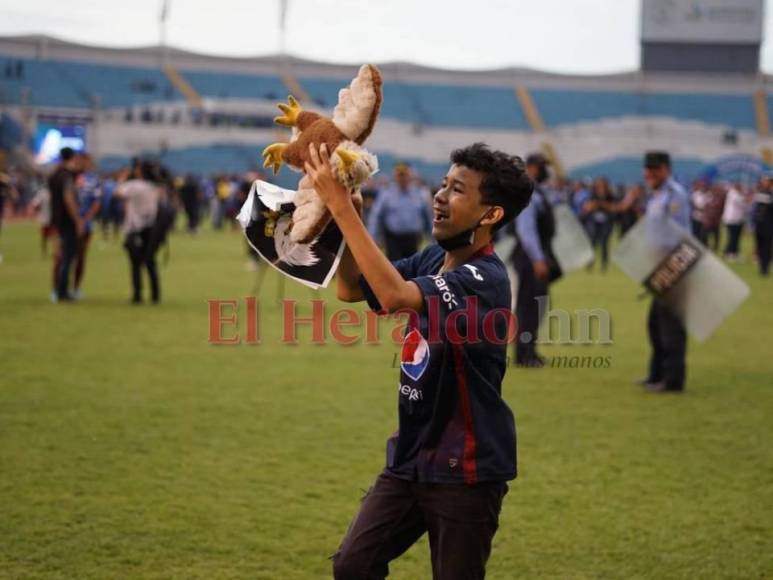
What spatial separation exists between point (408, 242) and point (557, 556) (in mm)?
9307

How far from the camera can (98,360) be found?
9695 millimetres

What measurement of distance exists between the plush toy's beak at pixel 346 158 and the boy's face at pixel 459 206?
Result: 45 centimetres

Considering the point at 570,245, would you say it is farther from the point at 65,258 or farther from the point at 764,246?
the point at 764,246

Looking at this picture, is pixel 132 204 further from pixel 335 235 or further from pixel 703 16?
pixel 703 16

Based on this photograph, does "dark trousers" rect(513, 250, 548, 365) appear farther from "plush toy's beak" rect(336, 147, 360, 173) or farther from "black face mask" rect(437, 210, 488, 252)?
"plush toy's beak" rect(336, 147, 360, 173)

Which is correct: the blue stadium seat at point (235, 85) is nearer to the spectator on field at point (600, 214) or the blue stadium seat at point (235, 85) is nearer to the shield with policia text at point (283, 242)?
the spectator on field at point (600, 214)

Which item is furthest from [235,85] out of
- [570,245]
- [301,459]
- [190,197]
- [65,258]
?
[301,459]

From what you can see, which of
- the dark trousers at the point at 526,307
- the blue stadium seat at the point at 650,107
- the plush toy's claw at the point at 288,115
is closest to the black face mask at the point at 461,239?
the plush toy's claw at the point at 288,115

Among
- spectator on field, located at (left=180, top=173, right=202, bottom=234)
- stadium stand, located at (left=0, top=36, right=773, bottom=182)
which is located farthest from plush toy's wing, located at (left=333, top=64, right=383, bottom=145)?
stadium stand, located at (left=0, top=36, right=773, bottom=182)

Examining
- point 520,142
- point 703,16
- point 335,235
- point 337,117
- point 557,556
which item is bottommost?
point 557,556

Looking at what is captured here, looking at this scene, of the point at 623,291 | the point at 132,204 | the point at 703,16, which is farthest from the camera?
the point at 703,16

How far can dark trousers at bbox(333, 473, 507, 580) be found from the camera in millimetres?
3053

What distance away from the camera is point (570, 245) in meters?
11.6

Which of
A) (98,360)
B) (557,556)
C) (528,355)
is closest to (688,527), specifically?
(557,556)
